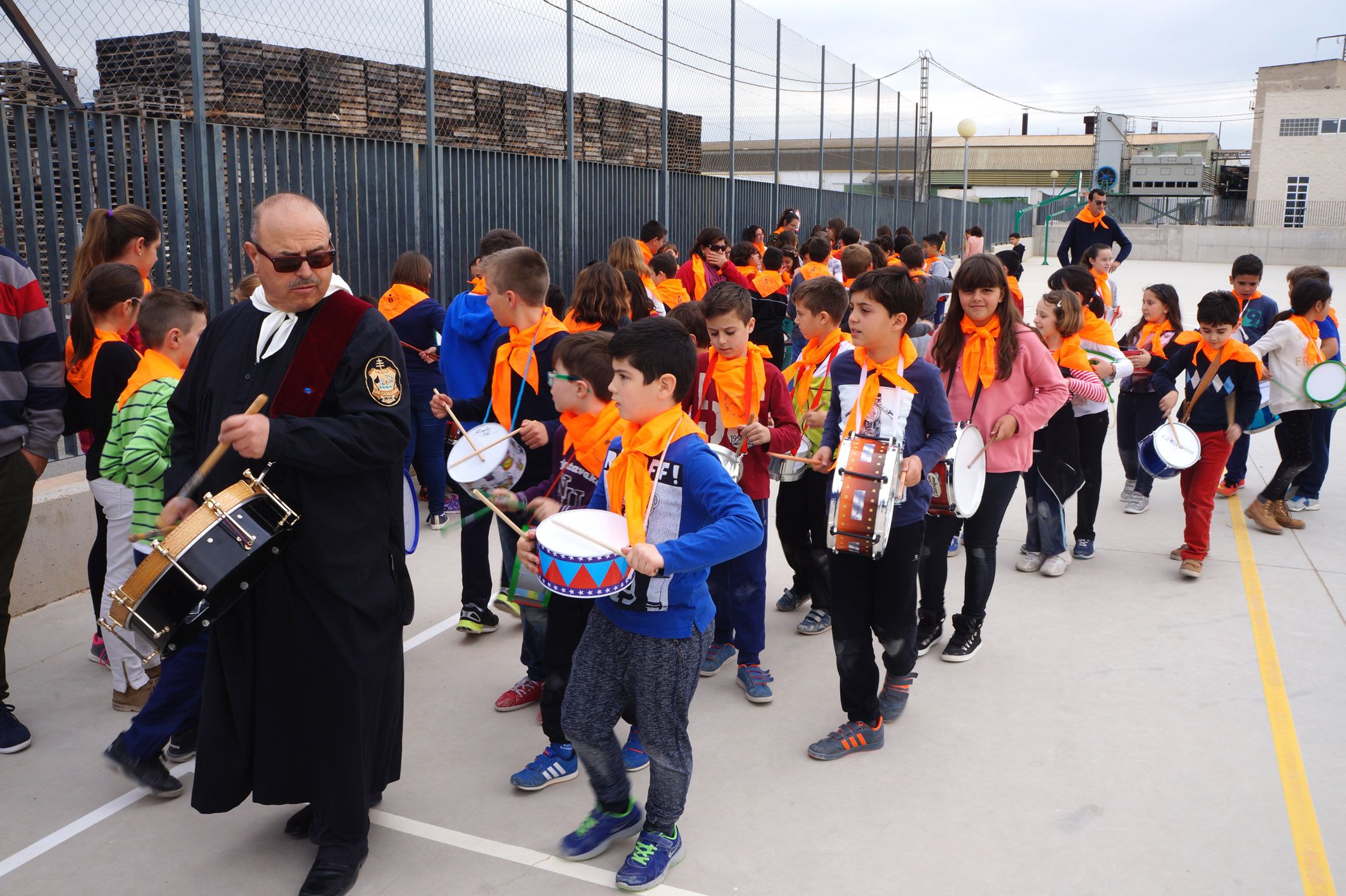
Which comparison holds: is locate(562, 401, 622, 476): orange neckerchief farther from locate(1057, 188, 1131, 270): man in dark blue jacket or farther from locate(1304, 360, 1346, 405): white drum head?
locate(1057, 188, 1131, 270): man in dark blue jacket

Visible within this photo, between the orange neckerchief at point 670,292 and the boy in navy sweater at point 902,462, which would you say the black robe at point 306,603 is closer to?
the boy in navy sweater at point 902,462

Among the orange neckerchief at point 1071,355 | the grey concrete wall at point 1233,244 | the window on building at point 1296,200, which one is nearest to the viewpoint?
the orange neckerchief at point 1071,355

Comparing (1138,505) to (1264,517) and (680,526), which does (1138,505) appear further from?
(680,526)

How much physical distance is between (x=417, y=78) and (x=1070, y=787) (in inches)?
308

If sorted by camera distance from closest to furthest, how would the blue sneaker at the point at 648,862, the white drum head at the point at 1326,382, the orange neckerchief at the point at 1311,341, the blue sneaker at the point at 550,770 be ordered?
the blue sneaker at the point at 648,862 → the blue sneaker at the point at 550,770 → the white drum head at the point at 1326,382 → the orange neckerchief at the point at 1311,341

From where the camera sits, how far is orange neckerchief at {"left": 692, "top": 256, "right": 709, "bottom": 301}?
10.7 metres

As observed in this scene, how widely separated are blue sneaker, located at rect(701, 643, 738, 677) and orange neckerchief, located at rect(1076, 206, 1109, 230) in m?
8.97

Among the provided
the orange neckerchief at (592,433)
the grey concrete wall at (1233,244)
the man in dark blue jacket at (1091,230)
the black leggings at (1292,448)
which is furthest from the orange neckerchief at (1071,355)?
the grey concrete wall at (1233,244)

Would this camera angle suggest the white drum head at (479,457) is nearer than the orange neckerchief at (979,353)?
Yes

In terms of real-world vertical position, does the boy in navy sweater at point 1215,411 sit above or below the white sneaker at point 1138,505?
above

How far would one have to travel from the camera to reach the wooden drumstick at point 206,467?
114 inches

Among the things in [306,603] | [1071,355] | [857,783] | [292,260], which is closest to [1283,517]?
[1071,355]

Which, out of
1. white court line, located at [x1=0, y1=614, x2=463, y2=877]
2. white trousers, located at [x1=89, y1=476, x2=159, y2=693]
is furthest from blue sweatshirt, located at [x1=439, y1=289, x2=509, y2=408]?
white court line, located at [x1=0, y1=614, x2=463, y2=877]

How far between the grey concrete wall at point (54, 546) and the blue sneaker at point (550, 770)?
3.11 m
